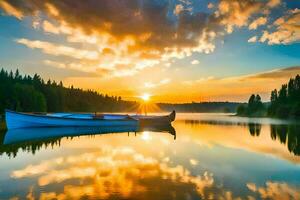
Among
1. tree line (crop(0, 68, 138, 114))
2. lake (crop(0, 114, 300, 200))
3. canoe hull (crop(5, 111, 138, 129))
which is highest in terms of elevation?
tree line (crop(0, 68, 138, 114))

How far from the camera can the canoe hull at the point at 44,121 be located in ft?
144

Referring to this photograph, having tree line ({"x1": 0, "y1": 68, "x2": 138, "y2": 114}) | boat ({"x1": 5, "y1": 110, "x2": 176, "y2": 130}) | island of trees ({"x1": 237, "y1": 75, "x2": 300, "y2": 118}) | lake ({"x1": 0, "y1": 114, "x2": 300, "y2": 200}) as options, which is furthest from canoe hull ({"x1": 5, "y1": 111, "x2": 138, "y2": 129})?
island of trees ({"x1": 237, "y1": 75, "x2": 300, "y2": 118})

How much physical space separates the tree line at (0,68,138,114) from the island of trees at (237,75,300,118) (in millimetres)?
87947

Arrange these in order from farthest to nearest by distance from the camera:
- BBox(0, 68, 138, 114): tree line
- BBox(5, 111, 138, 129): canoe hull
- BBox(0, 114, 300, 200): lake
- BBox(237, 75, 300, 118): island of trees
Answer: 1. BBox(237, 75, 300, 118): island of trees
2. BBox(0, 68, 138, 114): tree line
3. BBox(5, 111, 138, 129): canoe hull
4. BBox(0, 114, 300, 200): lake

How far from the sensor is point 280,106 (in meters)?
121

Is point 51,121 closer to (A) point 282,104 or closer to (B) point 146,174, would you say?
(B) point 146,174

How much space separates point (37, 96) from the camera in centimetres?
8838

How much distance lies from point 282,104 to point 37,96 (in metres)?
98.5

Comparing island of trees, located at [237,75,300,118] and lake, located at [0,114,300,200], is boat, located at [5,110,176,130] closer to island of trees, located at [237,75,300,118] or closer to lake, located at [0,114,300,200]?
lake, located at [0,114,300,200]

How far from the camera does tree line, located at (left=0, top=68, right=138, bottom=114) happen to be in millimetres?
76750

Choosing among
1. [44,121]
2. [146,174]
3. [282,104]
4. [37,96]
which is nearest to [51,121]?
[44,121]

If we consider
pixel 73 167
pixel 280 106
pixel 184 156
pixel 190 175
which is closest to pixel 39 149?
pixel 73 167

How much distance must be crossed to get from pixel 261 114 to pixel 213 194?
466 feet

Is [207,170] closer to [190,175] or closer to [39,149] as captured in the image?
[190,175]
